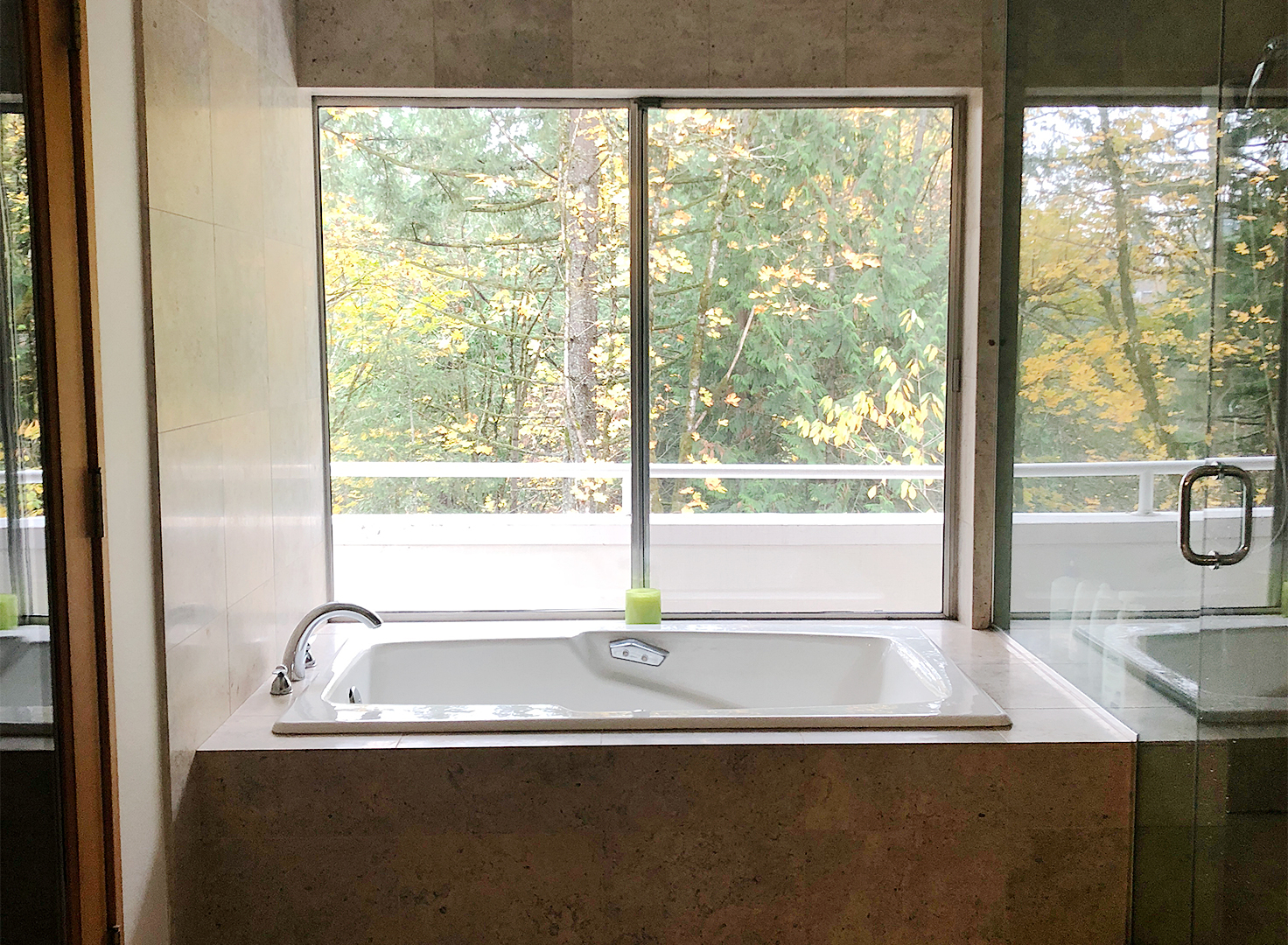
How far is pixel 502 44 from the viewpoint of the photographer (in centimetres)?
285

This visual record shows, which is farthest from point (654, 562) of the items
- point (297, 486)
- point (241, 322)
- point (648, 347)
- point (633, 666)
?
point (241, 322)

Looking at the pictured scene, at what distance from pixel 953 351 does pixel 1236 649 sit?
1438mm

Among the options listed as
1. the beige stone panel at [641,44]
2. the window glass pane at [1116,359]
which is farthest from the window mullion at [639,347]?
the window glass pane at [1116,359]

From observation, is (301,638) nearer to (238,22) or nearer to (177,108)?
(177,108)

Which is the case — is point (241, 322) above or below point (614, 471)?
above

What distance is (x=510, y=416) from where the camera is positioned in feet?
10.2

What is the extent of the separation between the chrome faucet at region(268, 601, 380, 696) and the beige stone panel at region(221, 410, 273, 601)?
0.47 ft

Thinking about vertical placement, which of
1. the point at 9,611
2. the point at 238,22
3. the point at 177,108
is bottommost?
the point at 9,611

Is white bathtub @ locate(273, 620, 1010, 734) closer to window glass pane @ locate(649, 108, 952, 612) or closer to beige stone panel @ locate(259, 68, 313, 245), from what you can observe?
window glass pane @ locate(649, 108, 952, 612)

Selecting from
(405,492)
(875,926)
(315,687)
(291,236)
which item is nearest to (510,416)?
(405,492)

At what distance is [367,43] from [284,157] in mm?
400

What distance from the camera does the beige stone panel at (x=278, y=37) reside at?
2557mm

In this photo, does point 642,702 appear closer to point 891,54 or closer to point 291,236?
point 291,236

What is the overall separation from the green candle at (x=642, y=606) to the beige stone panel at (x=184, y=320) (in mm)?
1236
